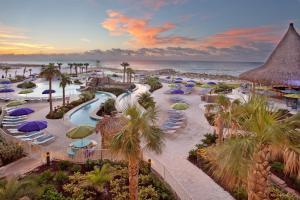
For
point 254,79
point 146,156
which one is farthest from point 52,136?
point 254,79

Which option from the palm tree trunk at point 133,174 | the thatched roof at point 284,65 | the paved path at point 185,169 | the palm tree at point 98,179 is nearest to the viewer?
the palm tree trunk at point 133,174

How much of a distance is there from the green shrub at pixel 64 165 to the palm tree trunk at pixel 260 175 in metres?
10.0

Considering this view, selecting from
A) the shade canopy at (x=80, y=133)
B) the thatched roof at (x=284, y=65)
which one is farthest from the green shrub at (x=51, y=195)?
the thatched roof at (x=284, y=65)

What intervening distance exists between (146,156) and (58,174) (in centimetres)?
493

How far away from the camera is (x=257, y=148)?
5.08 metres

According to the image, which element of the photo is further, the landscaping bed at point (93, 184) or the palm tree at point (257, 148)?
the landscaping bed at point (93, 184)

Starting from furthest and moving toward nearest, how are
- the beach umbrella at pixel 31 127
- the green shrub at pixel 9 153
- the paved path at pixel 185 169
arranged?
the beach umbrella at pixel 31 127 → the green shrub at pixel 9 153 → the paved path at pixel 185 169

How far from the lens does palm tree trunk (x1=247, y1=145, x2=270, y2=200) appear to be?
16.9ft

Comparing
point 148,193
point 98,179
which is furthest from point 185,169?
point 98,179

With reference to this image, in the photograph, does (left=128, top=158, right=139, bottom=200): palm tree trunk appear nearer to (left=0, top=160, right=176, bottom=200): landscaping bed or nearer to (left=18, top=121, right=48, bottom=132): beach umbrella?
(left=0, top=160, right=176, bottom=200): landscaping bed

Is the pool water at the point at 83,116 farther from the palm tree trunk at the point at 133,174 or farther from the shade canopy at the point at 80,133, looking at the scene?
the palm tree trunk at the point at 133,174

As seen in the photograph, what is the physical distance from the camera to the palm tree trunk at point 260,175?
16.9ft

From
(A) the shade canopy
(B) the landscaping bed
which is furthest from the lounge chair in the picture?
(B) the landscaping bed

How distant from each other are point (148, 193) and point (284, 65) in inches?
422
